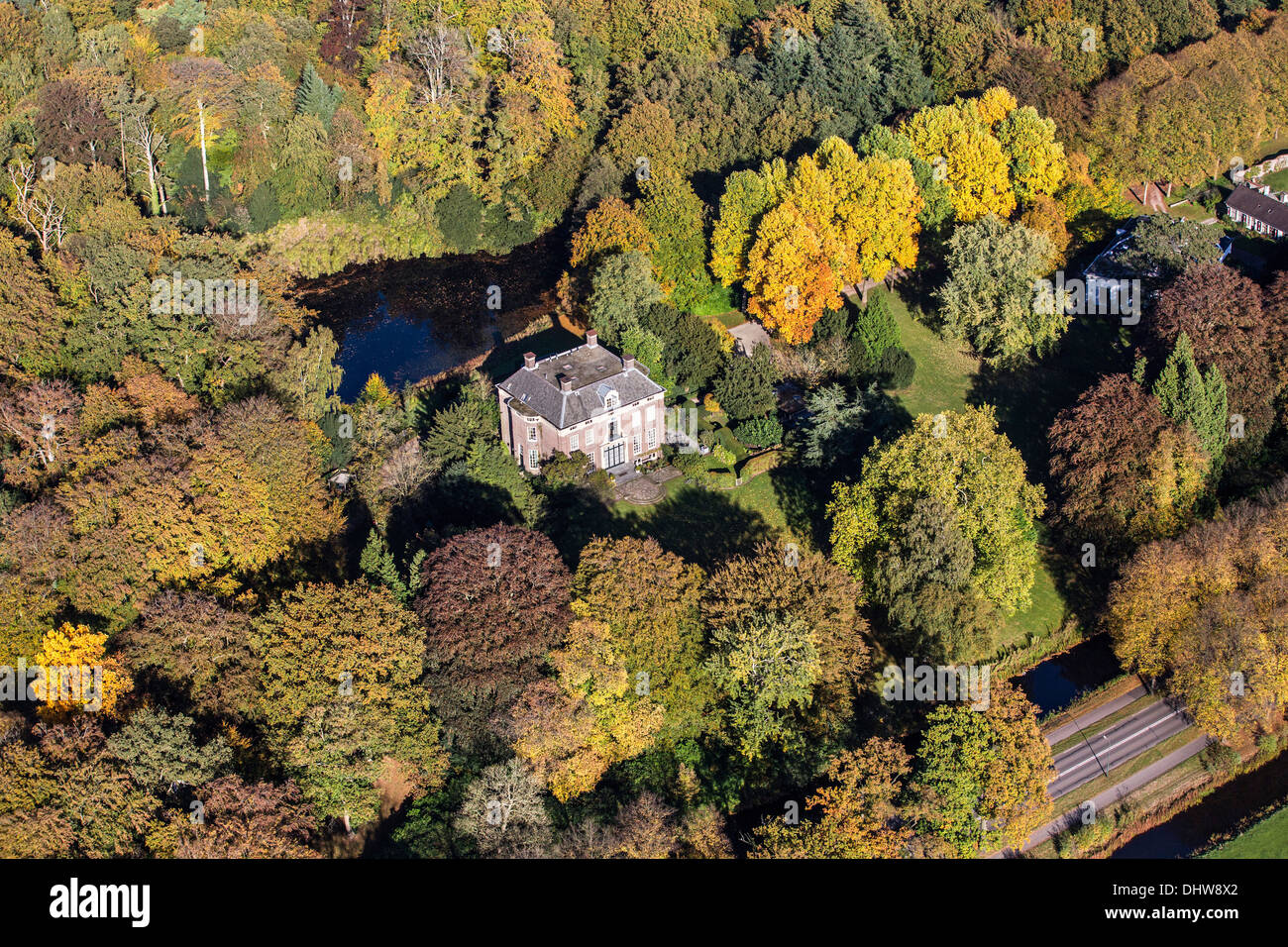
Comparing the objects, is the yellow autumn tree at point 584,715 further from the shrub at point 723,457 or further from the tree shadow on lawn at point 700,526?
the shrub at point 723,457

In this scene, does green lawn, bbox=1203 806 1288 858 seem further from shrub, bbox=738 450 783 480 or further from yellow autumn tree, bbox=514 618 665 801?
shrub, bbox=738 450 783 480

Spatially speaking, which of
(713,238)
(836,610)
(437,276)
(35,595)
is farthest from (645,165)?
(35,595)

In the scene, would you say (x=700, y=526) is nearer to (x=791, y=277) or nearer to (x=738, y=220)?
(x=791, y=277)

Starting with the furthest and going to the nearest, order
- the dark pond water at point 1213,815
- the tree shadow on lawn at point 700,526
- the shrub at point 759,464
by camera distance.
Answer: the shrub at point 759,464 → the tree shadow on lawn at point 700,526 → the dark pond water at point 1213,815

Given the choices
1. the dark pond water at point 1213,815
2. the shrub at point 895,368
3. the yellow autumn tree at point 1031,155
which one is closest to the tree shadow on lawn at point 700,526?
the shrub at point 895,368

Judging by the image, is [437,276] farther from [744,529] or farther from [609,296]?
[744,529]

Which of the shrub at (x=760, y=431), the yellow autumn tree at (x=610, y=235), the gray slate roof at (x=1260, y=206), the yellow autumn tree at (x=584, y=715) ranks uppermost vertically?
the gray slate roof at (x=1260, y=206)
